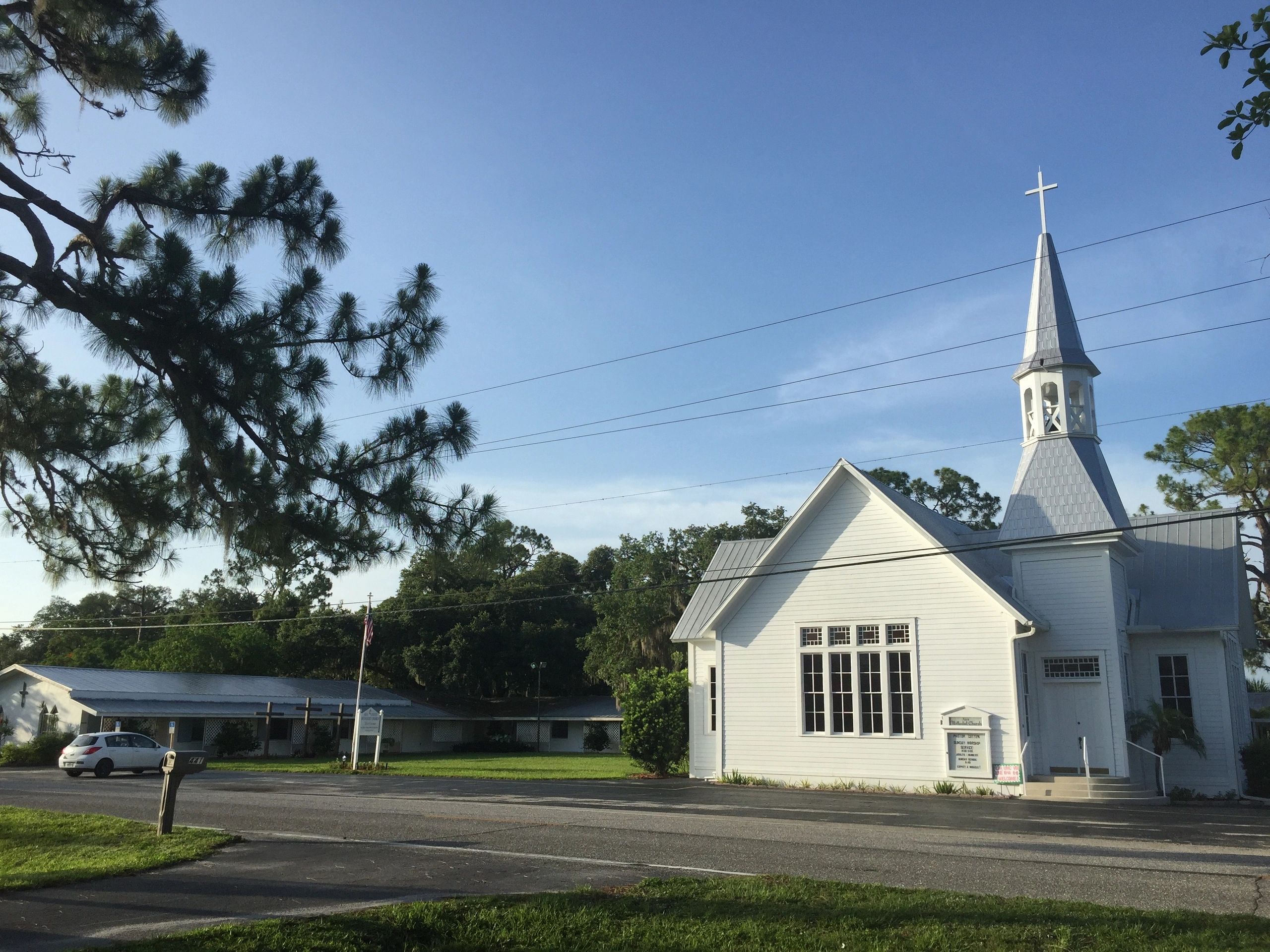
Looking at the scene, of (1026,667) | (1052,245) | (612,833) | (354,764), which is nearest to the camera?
(612,833)

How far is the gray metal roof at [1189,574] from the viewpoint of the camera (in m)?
24.7

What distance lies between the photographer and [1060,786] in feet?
71.8

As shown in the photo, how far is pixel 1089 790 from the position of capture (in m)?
21.6

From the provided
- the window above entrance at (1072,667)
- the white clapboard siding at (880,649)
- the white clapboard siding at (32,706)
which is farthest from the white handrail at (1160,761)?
the white clapboard siding at (32,706)

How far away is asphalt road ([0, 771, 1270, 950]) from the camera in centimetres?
836

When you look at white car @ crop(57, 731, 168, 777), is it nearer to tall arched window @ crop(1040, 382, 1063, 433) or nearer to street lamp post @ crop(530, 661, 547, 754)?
tall arched window @ crop(1040, 382, 1063, 433)

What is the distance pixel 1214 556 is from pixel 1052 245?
983 centimetres

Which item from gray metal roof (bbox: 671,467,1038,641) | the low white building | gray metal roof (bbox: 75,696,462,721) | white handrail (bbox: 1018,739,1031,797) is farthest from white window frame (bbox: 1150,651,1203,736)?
gray metal roof (bbox: 75,696,462,721)

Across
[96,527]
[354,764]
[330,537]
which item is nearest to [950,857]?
[330,537]

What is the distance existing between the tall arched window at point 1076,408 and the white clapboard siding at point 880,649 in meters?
5.85

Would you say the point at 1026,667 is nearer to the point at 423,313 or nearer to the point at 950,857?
the point at 950,857

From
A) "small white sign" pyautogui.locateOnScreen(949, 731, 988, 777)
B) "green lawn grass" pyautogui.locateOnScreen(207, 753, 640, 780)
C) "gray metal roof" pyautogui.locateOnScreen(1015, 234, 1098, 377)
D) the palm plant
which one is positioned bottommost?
"green lawn grass" pyautogui.locateOnScreen(207, 753, 640, 780)

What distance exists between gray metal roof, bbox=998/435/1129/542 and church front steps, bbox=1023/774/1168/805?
6133 millimetres

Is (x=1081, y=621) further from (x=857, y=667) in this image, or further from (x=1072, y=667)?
(x=857, y=667)
